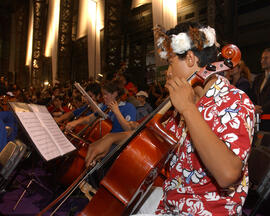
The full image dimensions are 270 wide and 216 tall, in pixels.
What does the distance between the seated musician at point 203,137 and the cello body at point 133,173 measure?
0.09m

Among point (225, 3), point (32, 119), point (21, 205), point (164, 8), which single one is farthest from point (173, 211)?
point (164, 8)

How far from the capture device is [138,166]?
4.27ft

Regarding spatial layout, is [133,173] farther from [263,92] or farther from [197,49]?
[263,92]

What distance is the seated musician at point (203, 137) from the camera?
99 cm

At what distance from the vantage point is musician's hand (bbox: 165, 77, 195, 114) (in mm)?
1085

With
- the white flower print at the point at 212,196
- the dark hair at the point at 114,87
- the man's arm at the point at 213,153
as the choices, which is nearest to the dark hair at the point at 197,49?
the man's arm at the point at 213,153

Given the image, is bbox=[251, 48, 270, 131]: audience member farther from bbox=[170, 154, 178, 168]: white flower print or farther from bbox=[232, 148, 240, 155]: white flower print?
bbox=[232, 148, 240, 155]: white flower print

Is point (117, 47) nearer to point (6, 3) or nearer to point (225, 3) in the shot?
point (225, 3)

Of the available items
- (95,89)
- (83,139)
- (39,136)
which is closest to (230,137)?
(39,136)

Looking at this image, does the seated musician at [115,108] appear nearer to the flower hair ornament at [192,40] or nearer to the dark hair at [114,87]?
the dark hair at [114,87]

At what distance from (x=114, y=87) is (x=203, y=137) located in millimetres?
2868

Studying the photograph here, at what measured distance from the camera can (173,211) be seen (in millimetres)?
1242

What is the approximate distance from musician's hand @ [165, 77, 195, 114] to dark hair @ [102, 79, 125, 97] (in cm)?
262

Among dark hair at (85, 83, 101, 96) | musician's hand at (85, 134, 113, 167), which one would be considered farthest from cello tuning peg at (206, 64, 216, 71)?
dark hair at (85, 83, 101, 96)
